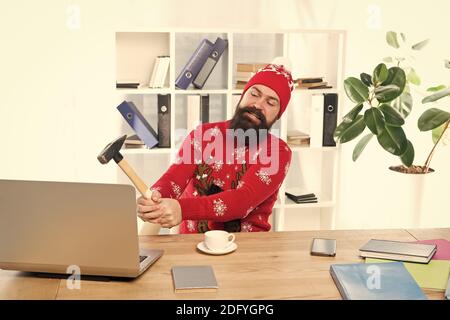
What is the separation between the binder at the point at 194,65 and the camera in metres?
3.78

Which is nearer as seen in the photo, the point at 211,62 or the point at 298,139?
the point at 211,62

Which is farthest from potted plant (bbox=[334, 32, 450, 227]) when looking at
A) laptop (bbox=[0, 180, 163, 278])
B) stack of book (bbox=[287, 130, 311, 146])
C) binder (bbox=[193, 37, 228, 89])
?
laptop (bbox=[0, 180, 163, 278])

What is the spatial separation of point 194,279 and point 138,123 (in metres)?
2.03

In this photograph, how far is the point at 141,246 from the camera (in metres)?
2.20

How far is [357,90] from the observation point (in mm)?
3670

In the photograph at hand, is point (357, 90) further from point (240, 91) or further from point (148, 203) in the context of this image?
point (148, 203)

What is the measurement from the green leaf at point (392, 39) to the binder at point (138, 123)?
159 cm

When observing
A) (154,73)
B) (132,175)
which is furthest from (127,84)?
(132,175)

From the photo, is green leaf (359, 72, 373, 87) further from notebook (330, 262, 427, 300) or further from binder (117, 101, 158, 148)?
notebook (330, 262, 427, 300)

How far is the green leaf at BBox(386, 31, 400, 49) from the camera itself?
4.11 m

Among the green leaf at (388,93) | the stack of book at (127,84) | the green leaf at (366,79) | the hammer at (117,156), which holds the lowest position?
the hammer at (117,156)

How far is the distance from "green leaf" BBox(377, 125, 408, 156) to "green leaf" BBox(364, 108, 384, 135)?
0.03 metres

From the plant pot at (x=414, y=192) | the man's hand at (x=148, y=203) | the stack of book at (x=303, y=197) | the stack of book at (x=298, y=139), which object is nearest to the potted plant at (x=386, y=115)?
the plant pot at (x=414, y=192)

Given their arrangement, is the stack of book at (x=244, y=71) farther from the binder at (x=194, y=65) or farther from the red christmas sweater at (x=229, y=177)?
the red christmas sweater at (x=229, y=177)
